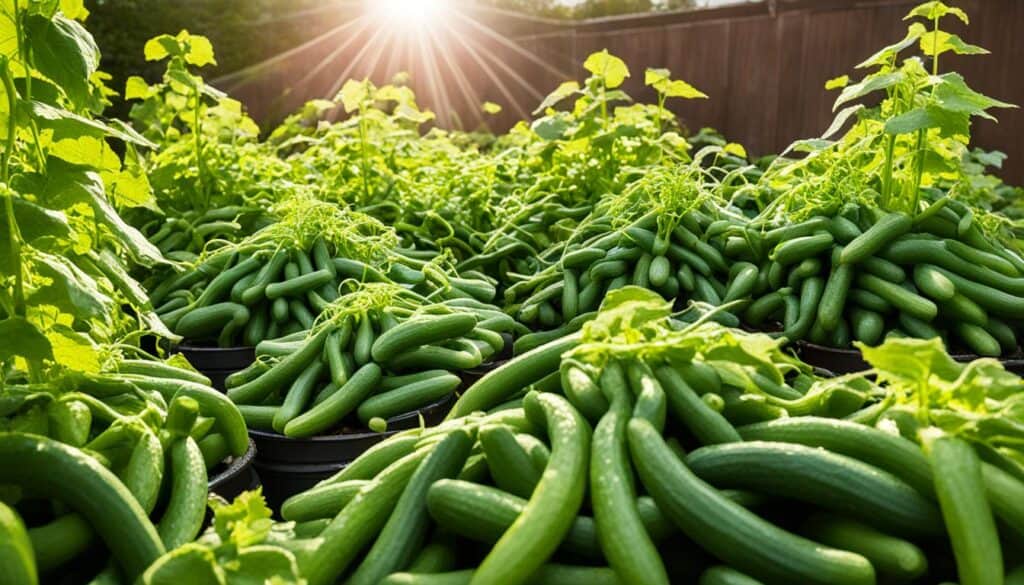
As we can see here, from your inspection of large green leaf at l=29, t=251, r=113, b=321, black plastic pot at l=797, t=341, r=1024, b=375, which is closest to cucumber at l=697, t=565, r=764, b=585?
large green leaf at l=29, t=251, r=113, b=321

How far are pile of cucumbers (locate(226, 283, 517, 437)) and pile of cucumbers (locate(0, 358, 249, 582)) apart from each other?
2.37ft

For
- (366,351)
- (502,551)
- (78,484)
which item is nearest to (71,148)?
(78,484)

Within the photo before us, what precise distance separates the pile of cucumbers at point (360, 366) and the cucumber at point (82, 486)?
1.28 meters

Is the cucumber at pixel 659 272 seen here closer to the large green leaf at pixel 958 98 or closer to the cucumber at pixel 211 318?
the large green leaf at pixel 958 98

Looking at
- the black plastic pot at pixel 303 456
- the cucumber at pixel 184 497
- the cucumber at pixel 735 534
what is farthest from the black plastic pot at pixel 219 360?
the cucumber at pixel 735 534

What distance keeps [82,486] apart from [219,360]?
227 centimetres

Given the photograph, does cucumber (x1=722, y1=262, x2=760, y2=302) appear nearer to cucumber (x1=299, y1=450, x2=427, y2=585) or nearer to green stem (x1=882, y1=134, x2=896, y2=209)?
green stem (x1=882, y1=134, x2=896, y2=209)

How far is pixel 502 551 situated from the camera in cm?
151

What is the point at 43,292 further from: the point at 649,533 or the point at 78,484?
the point at 649,533


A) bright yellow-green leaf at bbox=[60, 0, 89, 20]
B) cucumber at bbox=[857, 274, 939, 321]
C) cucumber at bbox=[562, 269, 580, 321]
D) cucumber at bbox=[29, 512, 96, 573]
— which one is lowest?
cucumber at bbox=[562, 269, 580, 321]

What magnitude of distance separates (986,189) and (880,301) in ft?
10.2

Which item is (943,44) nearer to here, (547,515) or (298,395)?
(298,395)

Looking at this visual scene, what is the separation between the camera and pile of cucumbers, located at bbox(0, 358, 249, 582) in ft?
5.66

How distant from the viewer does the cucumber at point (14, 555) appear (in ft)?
4.97
